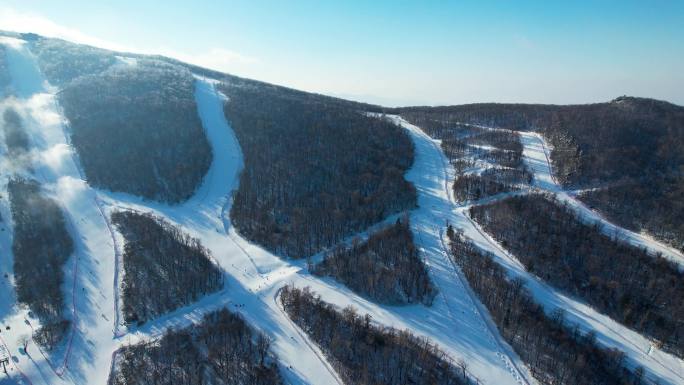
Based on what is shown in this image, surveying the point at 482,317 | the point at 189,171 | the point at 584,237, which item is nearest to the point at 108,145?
the point at 189,171

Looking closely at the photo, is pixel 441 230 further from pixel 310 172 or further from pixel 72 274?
pixel 72 274

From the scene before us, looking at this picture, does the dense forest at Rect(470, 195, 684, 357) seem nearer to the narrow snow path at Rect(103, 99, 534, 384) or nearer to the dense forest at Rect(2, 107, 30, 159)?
the narrow snow path at Rect(103, 99, 534, 384)

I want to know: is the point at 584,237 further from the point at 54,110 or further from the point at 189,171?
the point at 54,110

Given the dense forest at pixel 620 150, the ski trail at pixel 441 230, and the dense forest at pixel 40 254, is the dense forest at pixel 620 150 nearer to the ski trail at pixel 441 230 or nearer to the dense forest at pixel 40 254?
the ski trail at pixel 441 230

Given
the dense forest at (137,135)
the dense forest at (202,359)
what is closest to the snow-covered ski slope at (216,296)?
the dense forest at (202,359)

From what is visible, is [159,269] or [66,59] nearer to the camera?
[159,269]

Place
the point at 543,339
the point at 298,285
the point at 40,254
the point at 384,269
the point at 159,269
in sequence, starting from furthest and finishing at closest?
1. the point at 40,254
2. the point at 384,269
3. the point at 159,269
4. the point at 298,285
5. the point at 543,339

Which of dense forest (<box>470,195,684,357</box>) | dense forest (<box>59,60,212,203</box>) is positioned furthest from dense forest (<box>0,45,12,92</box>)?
dense forest (<box>470,195,684,357</box>)

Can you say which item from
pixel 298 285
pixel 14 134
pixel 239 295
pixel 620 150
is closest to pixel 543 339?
pixel 298 285
